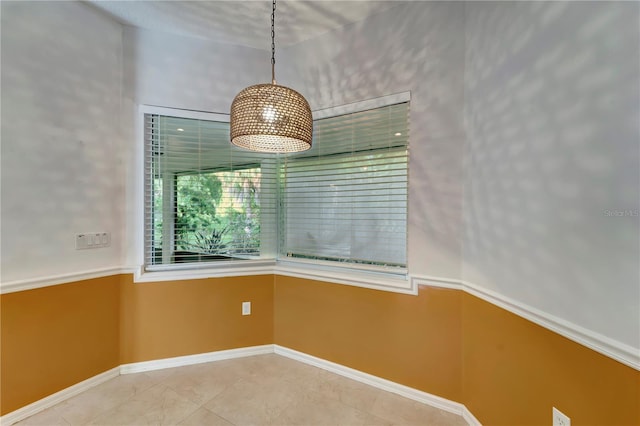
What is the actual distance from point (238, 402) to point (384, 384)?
105cm

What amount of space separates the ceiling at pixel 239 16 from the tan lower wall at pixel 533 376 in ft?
7.28

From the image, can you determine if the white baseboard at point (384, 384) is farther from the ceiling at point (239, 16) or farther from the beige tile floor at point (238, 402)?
the ceiling at point (239, 16)

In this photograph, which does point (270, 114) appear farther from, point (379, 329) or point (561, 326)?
point (379, 329)

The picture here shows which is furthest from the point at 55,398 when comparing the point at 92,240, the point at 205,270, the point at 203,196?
the point at 203,196

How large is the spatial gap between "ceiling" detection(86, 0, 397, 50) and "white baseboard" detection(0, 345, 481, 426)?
2736mm

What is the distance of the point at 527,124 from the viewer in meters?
1.31

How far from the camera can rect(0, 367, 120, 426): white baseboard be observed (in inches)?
66.7

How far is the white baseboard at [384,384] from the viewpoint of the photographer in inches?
70.2

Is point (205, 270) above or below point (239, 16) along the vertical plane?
below

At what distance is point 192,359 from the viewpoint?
7.72 feet

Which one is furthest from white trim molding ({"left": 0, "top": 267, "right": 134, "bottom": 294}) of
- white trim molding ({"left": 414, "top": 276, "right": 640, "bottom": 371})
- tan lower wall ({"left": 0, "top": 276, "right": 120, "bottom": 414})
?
white trim molding ({"left": 414, "top": 276, "right": 640, "bottom": 371})

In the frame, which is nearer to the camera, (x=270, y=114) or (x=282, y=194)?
(x=270, y=114)

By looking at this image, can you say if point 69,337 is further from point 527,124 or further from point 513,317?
point 527,124

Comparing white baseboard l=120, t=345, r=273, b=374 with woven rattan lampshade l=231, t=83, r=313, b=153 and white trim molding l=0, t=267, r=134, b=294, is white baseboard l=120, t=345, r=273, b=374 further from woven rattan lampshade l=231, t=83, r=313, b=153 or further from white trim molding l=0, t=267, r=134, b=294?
woven rattan lampshade l=231, t=83, r=313, b=153
